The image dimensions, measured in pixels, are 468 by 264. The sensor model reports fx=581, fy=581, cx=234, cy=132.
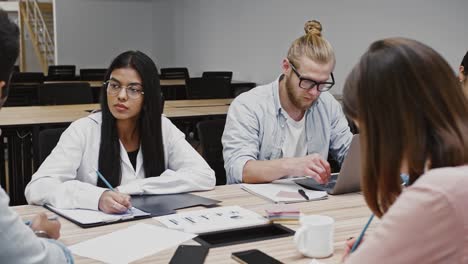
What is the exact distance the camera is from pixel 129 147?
2.44m

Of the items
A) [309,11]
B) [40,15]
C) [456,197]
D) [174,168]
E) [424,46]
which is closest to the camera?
[456,197]

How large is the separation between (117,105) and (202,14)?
764cm

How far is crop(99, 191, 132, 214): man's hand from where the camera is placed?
1.90m

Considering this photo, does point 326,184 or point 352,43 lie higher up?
point 352,43

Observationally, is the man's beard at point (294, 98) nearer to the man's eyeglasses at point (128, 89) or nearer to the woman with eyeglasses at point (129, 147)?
the woman with eyeglasses at point (129, 147)

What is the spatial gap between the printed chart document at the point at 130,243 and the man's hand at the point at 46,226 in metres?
0.07

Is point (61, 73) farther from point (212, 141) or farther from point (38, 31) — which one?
point (212, 141)

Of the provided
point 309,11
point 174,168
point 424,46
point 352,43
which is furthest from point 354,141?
point 309,11

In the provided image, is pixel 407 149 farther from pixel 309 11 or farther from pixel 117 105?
pixel 309 11

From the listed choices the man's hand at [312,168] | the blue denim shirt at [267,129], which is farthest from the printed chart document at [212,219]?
the blue denim shirt at [267,129]

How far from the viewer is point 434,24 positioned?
4988 millimetres

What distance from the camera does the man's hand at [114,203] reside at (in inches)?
74.6

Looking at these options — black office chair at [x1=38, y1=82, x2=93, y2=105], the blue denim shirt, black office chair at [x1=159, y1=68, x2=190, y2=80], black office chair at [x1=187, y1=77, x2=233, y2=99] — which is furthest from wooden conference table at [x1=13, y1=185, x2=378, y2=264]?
black office chair at [x1=159, y1=68, x2=190, y2=80]

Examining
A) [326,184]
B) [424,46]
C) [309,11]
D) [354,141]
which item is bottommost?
[326,184]
